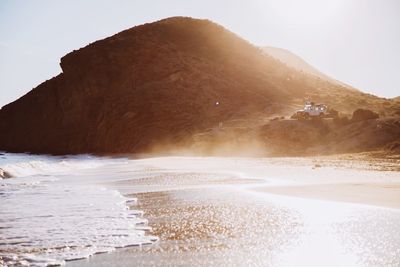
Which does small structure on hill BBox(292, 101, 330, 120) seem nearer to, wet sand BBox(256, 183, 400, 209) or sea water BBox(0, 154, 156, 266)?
wet sand BBox(256, 183, 400, 209)

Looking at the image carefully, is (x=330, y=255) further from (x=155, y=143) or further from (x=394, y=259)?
(x=155, y=143)

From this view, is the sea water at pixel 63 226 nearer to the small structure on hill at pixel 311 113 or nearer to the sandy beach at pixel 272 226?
the sandy beach at pixel 272 226

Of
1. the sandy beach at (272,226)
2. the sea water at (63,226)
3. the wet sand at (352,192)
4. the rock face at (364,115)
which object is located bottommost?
the sea water at (63,226)

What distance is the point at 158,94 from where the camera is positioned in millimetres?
83062

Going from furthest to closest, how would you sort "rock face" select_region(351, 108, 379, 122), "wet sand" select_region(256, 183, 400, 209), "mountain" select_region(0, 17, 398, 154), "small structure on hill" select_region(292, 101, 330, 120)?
"mountain" select_region(0, 17, 398, 154), "small structure on hill" select_region(292, 101, 330, 120), "rock face" select_region(351, 108, 379, 122), "wet sand" select_region(256, 183, 400, 209)

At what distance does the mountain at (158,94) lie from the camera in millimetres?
75562

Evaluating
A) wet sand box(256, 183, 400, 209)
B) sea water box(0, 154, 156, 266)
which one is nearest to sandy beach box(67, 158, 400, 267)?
wet sand box(256, 183, 400, 209)

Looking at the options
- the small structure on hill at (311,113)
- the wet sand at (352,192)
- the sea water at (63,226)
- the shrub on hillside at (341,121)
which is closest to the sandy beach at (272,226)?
the wet sand at (352,192)

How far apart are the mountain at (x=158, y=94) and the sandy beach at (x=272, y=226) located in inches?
1800

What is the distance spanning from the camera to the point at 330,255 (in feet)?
25.4

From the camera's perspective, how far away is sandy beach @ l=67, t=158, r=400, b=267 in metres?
7.69

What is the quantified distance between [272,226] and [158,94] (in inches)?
2917

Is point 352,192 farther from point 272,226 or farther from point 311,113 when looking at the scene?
point 311,113

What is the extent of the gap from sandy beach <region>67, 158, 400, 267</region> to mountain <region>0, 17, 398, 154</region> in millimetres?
45724
